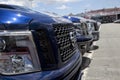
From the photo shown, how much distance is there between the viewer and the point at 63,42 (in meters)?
3.27

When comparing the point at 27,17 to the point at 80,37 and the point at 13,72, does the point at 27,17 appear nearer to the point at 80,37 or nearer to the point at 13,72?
the point at 13,72

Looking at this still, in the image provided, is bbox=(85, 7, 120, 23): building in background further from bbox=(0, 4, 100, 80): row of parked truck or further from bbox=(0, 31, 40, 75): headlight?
bbox=(0, 31, 40, 75): headlight

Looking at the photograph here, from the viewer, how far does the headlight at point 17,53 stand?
2.50 m

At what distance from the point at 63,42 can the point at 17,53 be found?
33.5 inches

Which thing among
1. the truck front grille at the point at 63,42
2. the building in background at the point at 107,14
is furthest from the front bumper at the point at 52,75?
the building in background at the point at 107,14

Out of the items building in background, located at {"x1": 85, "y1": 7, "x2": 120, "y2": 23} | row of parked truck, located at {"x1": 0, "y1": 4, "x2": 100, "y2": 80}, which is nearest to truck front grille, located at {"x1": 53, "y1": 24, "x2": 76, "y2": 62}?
row of parked truck, located at {"x1": 0, "y1": 4, "x2": 100, "y2": 80}

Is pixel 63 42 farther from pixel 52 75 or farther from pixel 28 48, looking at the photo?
pixel 28 48

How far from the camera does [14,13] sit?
8.66ft

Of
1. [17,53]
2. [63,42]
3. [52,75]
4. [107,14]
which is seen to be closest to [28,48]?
[17,53]

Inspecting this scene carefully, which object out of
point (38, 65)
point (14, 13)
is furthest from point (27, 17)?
point (38, 65)

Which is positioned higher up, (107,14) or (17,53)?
(17,53)

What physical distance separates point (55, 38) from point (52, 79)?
468mm

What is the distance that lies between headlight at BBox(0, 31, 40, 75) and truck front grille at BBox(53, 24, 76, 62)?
1.56 ft

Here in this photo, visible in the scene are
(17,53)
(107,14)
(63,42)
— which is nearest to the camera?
(17,53)
